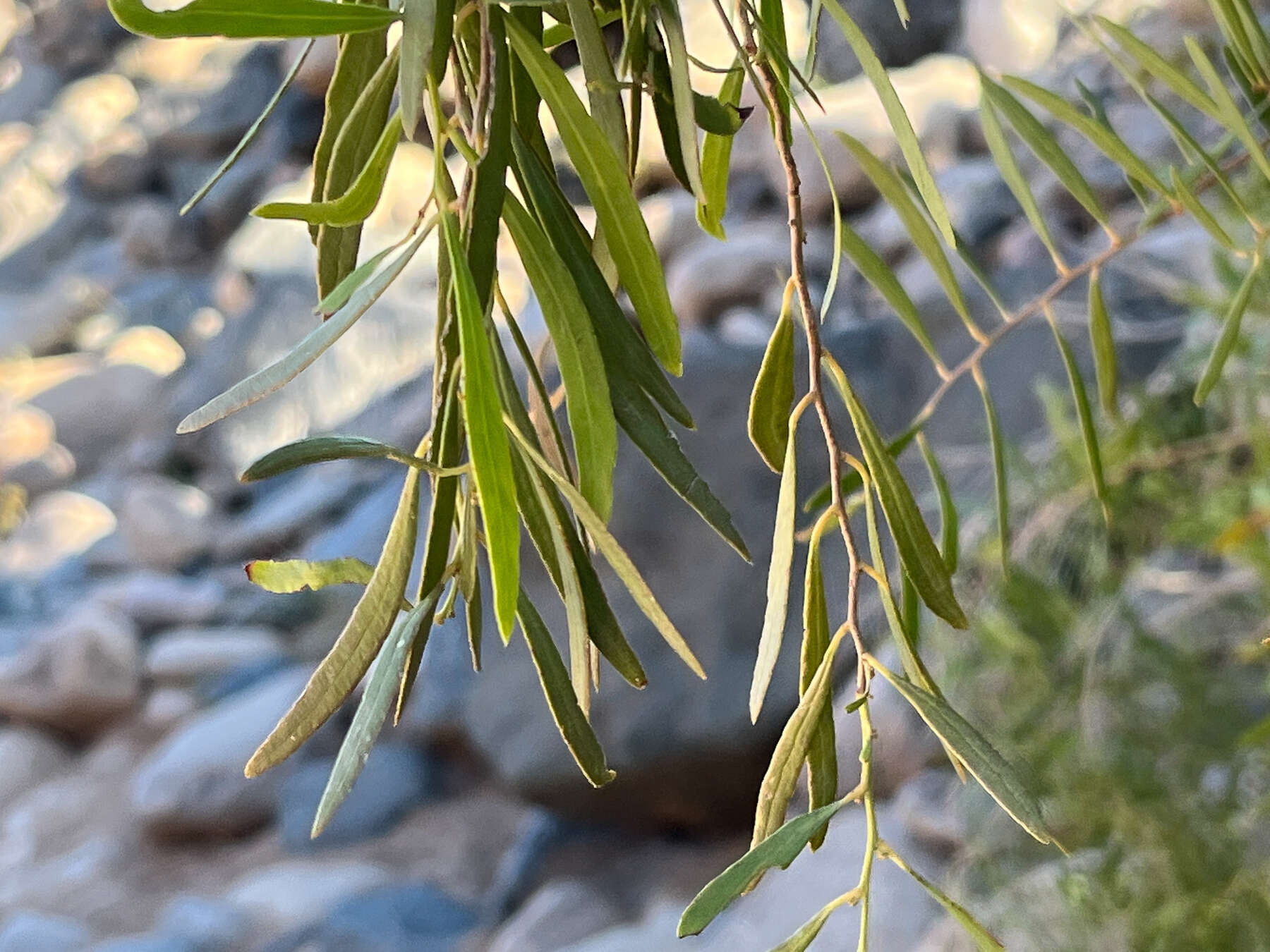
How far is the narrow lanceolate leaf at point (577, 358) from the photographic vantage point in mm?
212

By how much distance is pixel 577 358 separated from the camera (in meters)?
0.21

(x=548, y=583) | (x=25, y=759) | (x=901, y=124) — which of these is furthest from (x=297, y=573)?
(x=25, y=759)

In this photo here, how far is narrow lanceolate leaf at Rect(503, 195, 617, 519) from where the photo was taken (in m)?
0.21

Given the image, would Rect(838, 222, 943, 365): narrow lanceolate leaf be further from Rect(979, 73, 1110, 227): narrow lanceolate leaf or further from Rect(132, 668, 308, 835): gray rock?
Rect(132, 668, 308, 835): gray rock

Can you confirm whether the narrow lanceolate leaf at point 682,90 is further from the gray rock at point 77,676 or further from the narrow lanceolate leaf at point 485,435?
the gray rock at point 77,676

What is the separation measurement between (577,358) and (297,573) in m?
0.06

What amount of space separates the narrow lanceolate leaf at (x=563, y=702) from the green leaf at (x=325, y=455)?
0.14 feet

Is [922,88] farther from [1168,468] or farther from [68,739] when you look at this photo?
[68,739]

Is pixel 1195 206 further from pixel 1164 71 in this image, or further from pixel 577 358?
pixel 577 358

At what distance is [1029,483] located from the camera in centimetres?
85

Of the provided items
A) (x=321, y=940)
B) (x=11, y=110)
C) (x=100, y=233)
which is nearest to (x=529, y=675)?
(x=321, y=940)

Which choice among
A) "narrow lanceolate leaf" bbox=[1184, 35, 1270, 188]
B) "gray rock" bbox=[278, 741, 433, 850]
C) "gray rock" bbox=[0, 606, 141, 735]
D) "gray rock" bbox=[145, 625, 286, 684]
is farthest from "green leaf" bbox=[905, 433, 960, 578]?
"gray rock" bbox=[0, 606, 141, 735]

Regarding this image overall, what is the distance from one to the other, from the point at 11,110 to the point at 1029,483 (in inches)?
141

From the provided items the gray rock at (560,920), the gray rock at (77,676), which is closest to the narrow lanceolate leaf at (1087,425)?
the gray rock at (560,920)
